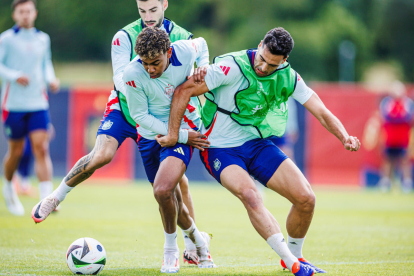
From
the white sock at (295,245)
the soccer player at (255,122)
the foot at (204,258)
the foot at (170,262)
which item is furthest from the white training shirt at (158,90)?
the white sock at (295,245)

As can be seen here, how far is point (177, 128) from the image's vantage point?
497 cm

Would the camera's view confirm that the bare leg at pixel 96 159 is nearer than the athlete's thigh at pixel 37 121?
Yes

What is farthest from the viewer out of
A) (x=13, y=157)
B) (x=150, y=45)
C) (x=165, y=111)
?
(x=13, y=157)

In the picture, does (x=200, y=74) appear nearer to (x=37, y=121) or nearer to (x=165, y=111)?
(x=165, y=111)

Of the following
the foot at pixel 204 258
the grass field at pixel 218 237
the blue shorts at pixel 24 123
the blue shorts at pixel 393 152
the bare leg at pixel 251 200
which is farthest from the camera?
the blue shorts at pixel 393 152

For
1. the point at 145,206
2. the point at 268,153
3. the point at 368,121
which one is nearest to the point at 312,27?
the point at 368,121

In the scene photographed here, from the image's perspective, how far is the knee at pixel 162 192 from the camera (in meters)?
4.77

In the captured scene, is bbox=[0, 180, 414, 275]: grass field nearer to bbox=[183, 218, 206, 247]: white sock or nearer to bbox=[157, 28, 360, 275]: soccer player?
bbox=[183, 218, 206, 247]: white sock

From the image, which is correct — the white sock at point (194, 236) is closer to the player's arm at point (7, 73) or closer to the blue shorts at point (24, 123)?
the blue shorts at point (24, 123)

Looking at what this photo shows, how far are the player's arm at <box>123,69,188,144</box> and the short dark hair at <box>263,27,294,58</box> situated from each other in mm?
1109

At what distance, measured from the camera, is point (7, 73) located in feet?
28.0

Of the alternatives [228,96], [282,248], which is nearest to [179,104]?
[228,96]

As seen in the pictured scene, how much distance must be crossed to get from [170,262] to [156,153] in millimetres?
1068

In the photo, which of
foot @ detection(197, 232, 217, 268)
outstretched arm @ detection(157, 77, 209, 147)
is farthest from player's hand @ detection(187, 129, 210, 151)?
foot @ detection(197, 232, 217, 268)
